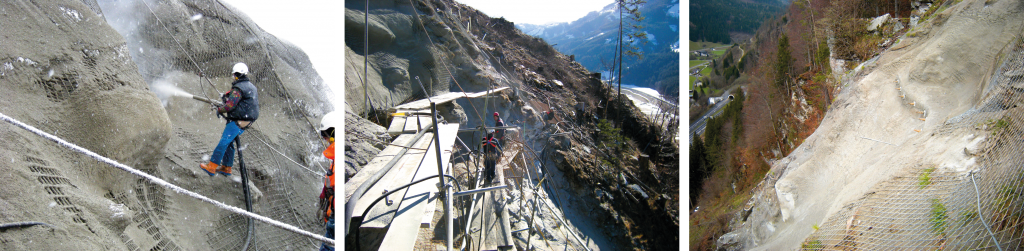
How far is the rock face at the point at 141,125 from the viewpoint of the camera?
3.00 feet

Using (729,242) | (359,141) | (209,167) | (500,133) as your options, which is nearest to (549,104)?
(500,133)

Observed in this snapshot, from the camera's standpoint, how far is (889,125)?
6.86 feet

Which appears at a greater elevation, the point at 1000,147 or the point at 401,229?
the point at 1000,147

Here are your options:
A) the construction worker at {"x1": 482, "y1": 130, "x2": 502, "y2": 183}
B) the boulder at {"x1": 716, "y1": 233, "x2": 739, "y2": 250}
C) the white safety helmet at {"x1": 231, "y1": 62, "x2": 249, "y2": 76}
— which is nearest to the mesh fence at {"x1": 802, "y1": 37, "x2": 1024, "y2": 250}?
the boulder at {"x1": 716, "y1": 233, "x2": 739, "y2": 250}

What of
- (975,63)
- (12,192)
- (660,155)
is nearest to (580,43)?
(660,155)

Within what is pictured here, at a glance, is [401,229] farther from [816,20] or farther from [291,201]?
[816,20]

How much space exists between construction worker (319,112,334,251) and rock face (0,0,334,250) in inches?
3.1

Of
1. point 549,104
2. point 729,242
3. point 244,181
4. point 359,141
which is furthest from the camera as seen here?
point 549,104

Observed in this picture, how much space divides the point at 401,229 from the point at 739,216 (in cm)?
281

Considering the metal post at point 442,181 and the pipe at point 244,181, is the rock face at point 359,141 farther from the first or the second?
the metal post at point 442,181

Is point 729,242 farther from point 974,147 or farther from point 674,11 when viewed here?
point 674,11

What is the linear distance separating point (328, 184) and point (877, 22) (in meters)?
4.12

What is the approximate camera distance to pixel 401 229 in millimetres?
1150

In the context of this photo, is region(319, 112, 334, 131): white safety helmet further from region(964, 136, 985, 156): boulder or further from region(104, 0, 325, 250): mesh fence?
region(964, 136, 985, 156): boulder
